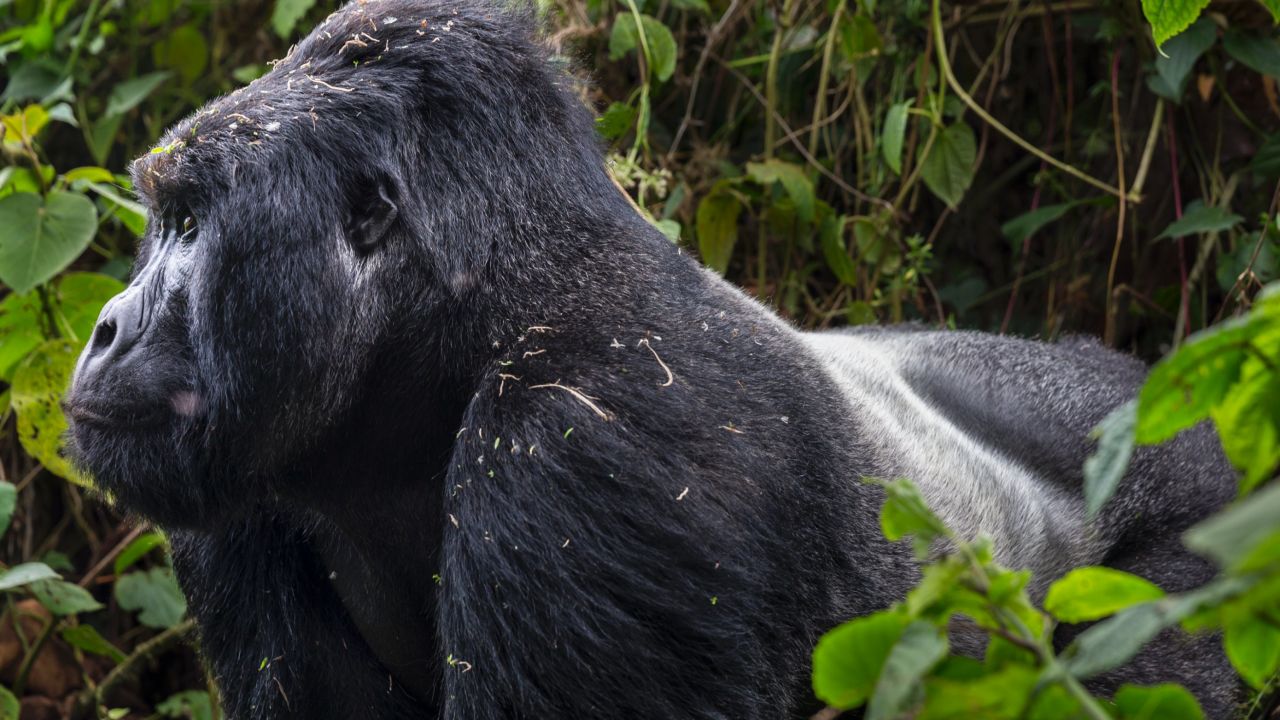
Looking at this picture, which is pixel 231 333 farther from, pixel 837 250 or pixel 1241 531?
pixel 837 250

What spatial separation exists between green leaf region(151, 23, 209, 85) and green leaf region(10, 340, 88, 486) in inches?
74.3

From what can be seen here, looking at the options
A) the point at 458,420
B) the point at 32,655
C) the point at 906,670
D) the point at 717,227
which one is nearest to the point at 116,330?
the point at 458,420

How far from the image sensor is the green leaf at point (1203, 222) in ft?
12.2

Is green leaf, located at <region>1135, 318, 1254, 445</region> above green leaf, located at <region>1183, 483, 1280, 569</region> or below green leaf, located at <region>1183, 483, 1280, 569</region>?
below

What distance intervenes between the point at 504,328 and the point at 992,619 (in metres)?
1.21

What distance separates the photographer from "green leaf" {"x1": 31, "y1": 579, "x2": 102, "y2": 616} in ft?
11.3

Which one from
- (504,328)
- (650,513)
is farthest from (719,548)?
(504,328)

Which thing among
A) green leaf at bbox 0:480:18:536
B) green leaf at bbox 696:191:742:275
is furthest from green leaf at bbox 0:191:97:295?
green leaf at bbox 696:191:742:275

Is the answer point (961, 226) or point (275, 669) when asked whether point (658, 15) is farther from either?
point (275, 669)

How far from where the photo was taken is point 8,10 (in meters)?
5.12

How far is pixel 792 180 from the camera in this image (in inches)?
156

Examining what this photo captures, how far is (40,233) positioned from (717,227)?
1833mm

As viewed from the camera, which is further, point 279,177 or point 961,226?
point 961,226

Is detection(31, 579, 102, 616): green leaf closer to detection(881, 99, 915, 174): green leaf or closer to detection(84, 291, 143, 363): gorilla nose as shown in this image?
detection(84, 291, 143, 363): gorilla nose
